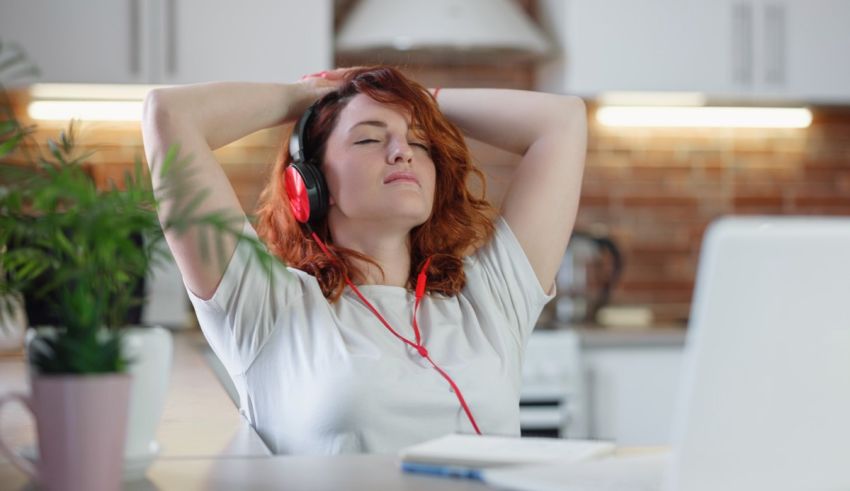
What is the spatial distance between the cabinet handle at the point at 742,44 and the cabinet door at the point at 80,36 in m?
1.84

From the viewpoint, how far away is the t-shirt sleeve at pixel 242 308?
154 cm

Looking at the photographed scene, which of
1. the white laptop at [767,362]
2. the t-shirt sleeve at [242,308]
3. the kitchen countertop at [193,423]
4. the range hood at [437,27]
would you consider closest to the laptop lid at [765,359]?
the white laptop at [767,362]

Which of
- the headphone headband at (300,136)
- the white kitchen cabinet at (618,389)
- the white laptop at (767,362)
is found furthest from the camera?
the white kitchen cabinet at (618,389)

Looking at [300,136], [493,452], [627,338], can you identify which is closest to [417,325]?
[300,136]

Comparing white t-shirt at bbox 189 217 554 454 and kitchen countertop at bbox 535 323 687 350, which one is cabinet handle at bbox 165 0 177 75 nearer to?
kitchen countertop at bbox 535 323 687 350

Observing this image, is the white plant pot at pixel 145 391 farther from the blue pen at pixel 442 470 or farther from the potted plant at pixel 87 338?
the blue pen at pixel 442 470

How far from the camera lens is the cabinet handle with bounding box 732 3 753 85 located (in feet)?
11.8

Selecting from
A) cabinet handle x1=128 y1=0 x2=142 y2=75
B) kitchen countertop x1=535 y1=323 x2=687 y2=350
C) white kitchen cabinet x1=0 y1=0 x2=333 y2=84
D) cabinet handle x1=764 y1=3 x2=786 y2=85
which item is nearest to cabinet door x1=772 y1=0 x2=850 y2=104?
cabinet handle x1=764 y1=3 x2=786 y2=85

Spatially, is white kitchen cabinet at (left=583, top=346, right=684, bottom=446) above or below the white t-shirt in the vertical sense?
below

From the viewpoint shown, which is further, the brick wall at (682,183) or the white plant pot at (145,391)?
the brick wall at (682,183)

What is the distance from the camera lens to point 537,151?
1.87m

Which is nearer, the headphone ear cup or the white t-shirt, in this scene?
the white t-shirt

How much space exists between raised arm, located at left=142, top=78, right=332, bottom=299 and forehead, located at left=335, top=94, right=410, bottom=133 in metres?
0.12

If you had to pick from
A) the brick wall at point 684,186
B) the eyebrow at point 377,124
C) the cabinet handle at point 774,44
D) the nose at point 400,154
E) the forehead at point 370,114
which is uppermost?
the cabinet handle at point 774,44
